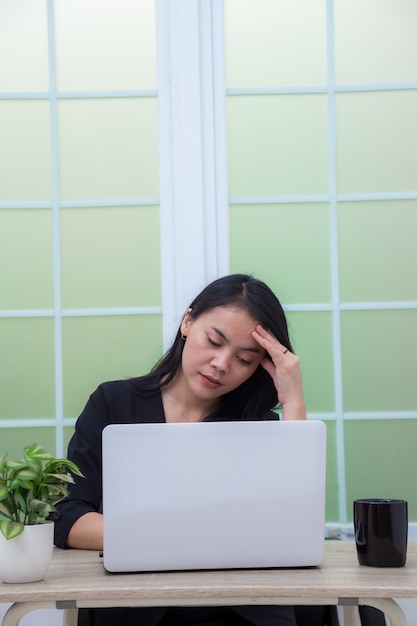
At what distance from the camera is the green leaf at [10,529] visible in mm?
1477

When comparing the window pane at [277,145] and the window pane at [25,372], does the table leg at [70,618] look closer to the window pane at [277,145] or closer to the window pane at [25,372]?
the window pane at [25,372]

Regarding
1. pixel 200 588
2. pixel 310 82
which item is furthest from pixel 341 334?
pixel 200 588

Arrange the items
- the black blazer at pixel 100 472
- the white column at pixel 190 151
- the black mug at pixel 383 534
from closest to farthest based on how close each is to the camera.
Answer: the black mug at pixel 383 534, the black blazer at pixel 100 472, the white column at pixel 190 151

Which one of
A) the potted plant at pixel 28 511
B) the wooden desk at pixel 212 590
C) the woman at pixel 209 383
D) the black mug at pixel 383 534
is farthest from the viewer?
the woman at pixel 209 383

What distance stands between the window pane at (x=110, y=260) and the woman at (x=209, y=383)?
66cm

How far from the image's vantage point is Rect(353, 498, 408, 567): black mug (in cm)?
158

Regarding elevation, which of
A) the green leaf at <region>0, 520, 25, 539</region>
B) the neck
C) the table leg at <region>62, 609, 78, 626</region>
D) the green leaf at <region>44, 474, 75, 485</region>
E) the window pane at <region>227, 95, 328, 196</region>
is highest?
the window pane at <region>227, 95, 328, 196</region>

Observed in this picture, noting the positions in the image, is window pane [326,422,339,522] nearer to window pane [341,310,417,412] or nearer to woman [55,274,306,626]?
window pane [341,310,417,412]

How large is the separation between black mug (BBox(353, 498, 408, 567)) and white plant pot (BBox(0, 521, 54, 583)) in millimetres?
537

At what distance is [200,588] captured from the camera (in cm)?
138

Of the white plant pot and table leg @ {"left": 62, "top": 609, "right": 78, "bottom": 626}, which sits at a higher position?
the white plant pot

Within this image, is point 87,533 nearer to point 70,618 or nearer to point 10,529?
point 70,618

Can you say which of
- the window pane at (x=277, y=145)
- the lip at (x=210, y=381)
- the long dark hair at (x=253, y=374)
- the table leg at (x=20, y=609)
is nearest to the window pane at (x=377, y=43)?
the window pane at (x=277, y=145)

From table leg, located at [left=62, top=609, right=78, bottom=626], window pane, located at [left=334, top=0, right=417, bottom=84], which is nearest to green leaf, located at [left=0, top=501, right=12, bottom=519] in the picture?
table leg, located at [left=62, top=609, right=78, bottom=626]
